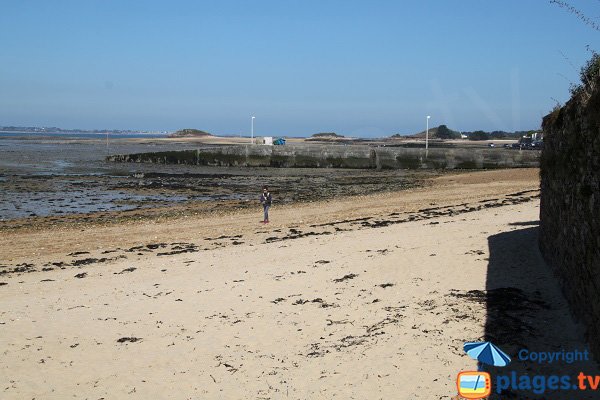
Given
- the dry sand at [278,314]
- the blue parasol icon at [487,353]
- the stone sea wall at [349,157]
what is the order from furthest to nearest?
1. the stone sea wall at [349,157]
2. the dry sand at [278,314]
3. the blue parasol icon at [487,353]

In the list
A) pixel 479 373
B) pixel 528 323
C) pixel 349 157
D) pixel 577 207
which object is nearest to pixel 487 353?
pixel 479 373

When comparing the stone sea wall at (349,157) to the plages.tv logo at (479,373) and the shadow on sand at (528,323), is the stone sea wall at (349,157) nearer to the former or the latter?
the shadow on sand at (528,323)

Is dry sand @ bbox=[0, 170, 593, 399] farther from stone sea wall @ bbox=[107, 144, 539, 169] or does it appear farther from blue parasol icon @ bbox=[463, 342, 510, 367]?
stone sea wall @ bbox=[107, 144, 539, 169]

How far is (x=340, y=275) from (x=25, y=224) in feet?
43.3

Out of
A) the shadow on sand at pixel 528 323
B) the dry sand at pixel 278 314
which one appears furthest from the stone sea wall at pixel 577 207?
the dry sand at pixel 278 314

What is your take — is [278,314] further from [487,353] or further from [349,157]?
[349,157]

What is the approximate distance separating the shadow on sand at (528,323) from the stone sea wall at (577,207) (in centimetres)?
21

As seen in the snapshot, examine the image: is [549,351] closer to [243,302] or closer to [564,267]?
[564,267]

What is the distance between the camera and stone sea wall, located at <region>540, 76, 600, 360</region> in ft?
18.0

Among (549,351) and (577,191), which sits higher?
(577,191)

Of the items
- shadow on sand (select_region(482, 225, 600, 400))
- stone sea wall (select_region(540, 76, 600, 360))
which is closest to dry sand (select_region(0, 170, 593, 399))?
shadow on sand (select_region(482, 225, 600, 400))

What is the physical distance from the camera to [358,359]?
6.24 metres

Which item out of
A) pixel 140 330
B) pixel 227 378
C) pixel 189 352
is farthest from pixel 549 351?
pixel 140 330

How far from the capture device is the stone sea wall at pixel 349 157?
155ft
